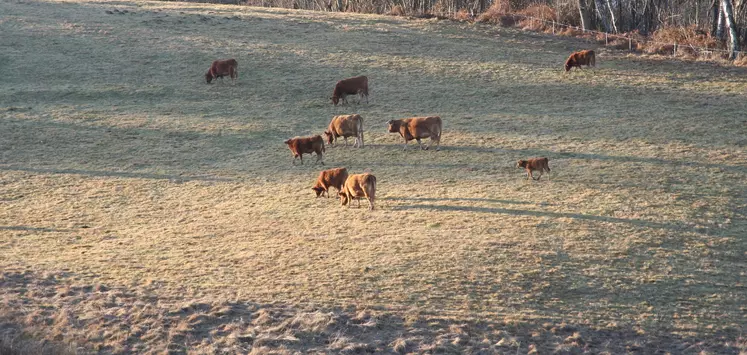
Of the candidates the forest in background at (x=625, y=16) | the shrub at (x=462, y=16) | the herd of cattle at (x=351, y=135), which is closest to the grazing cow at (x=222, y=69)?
the herd of cattle at (x=351, y=135)

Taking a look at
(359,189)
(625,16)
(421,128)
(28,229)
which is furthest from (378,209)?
(625,16)

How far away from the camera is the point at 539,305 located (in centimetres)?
1386

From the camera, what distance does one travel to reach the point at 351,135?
24938 mm

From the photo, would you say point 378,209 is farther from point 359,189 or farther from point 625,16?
point 625,16

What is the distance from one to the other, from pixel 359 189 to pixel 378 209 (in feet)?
2.22

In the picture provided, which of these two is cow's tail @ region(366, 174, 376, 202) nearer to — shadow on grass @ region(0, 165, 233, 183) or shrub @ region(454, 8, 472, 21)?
shadow on grass @ region(0, 165, 233, 183)

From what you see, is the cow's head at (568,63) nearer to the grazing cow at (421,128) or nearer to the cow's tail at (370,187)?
the grazing cow at (421,128)

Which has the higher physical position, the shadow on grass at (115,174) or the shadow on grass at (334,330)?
the shadow on grass at (115,174)

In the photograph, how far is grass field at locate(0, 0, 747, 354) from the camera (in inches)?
523

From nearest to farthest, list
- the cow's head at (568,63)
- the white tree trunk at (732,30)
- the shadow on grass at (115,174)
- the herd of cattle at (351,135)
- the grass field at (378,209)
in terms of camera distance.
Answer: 1. the grass field at (378,209)
2. the herd of cattle at (351,135)
3. the shadow on grass at (115,174)
4. the cow's head at (568,63)
5. the white tree trunk at (732,30)

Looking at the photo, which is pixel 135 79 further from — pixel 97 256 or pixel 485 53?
pixel 97 256

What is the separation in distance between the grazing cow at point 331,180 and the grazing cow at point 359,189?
0.27 metres

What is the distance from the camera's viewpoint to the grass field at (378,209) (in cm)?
1327

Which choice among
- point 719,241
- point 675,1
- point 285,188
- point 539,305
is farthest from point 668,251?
point 675,1
